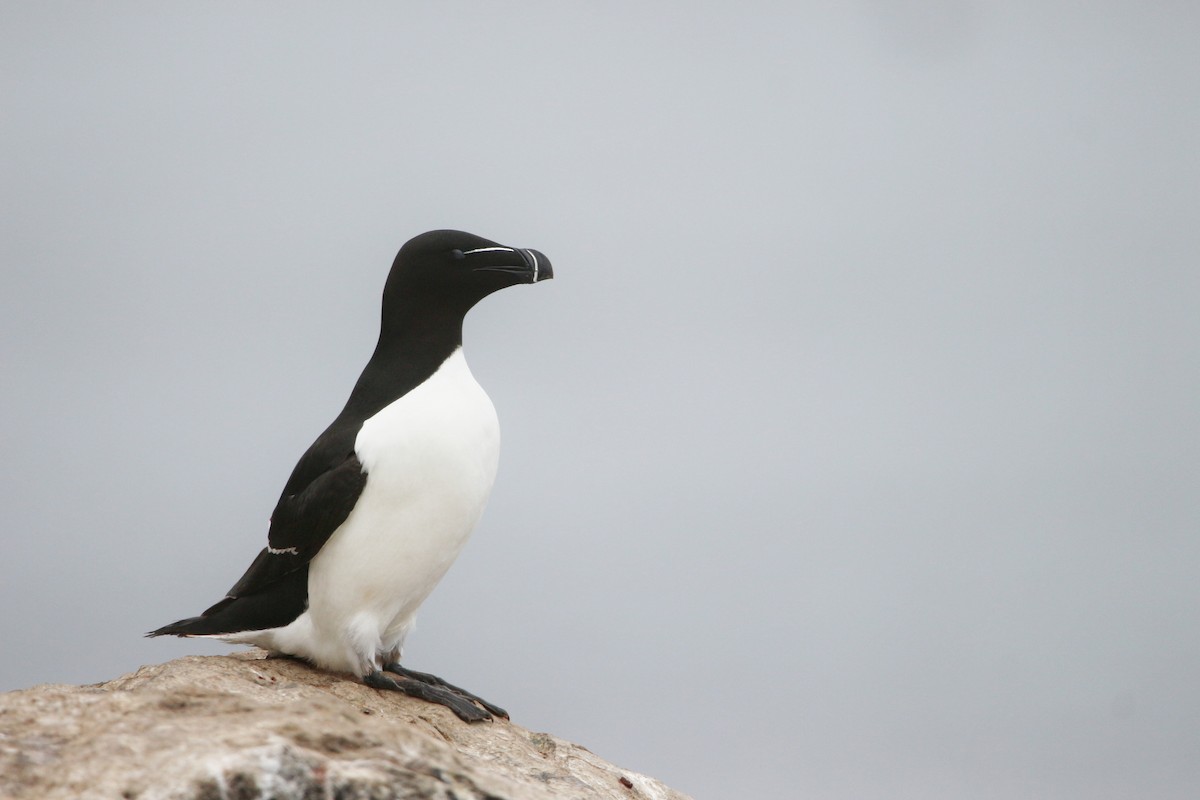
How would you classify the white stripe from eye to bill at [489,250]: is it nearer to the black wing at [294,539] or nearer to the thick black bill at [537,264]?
the thick black bill at [537,264]

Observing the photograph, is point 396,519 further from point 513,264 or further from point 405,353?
point 513,264

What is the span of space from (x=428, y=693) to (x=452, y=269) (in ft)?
7.56

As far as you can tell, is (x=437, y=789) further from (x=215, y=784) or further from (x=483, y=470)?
(x=483, y=470)

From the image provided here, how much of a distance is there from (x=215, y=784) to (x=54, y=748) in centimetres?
77

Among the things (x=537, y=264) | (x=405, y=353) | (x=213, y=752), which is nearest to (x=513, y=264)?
(x=537, y=264)

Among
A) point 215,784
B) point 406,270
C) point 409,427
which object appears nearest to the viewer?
point 215,784

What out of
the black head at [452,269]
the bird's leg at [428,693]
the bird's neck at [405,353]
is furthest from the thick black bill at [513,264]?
the bird's leg at [428,693]

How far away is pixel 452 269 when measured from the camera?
6.95m

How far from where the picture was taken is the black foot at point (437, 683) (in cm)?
680

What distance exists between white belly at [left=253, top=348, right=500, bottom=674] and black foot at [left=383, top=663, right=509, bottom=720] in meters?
0.27

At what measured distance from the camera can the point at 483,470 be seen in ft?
22.1

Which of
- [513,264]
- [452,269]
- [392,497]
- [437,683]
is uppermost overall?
[513,264]

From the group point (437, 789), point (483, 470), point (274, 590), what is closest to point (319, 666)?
point (274, 590)

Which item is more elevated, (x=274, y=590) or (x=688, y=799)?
(x=274, y=590)
